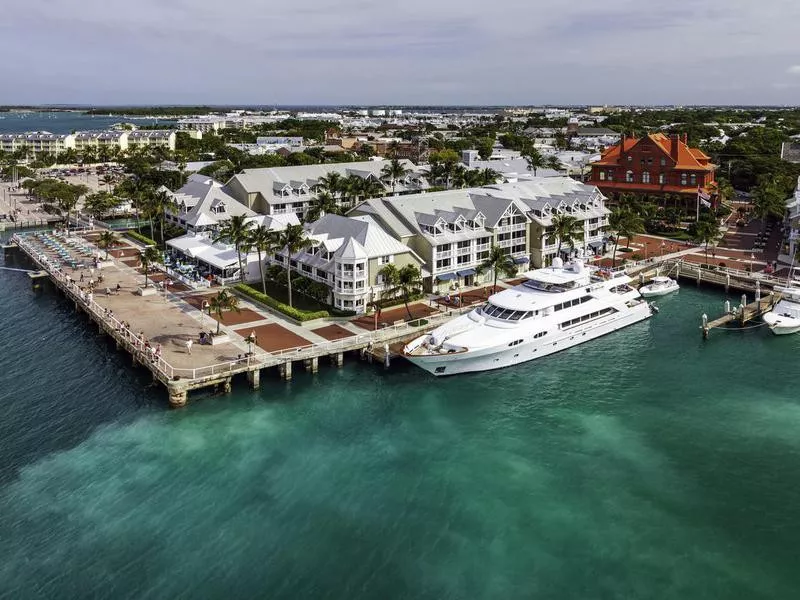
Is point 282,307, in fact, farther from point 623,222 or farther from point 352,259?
point 623,222

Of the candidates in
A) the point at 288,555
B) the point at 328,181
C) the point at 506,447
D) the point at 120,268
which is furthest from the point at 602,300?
the point at 120,268

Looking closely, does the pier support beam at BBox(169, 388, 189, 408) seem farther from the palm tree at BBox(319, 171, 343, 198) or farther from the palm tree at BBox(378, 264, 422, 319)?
the palm tree at BBox(319, 171, 343, 198)

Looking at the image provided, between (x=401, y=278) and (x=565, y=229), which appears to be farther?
(x=565, y=229)

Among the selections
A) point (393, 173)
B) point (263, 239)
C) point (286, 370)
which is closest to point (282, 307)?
point (263, 239)

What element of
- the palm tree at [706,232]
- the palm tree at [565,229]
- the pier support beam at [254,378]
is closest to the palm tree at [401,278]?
the pier support beam at [254,378]

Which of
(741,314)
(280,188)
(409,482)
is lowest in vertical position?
(409,482)

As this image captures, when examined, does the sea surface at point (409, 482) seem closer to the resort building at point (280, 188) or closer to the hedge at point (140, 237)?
the hedge at point (140, 237)
